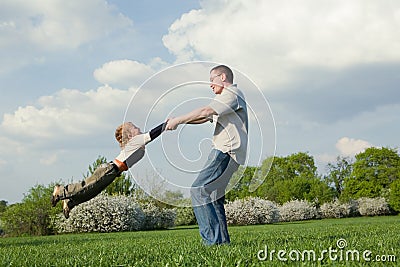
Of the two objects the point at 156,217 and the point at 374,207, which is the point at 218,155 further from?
the point at 374,207

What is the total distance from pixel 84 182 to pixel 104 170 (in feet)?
1.00

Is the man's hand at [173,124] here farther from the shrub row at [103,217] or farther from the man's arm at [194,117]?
the shrub row at [103,217]

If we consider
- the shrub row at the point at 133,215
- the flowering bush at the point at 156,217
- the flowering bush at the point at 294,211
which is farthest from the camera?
the flowering bush at the point at 294,211

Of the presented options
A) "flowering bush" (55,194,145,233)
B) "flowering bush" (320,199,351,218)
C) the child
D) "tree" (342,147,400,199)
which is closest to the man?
the child

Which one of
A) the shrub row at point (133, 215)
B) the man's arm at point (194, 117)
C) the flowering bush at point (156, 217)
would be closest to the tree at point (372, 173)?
the shrub row at point (133, 215)

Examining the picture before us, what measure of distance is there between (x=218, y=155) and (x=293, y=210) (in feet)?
130

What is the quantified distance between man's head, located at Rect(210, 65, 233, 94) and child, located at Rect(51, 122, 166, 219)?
0.83 m

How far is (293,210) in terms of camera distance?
43719 millimetres

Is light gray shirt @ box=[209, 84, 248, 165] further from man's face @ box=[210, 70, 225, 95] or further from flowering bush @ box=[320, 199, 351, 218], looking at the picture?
flowering bush @ box=[320, 199, 351, 218]

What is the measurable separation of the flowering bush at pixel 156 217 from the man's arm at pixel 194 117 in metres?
22.4

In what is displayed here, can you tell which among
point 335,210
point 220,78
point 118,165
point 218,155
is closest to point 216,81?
point 220,78

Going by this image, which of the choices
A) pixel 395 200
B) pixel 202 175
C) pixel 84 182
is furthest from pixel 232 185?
pixel 395 200

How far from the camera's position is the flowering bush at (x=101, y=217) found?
79.6 ft

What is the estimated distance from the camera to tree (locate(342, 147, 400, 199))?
53469 millimetres
